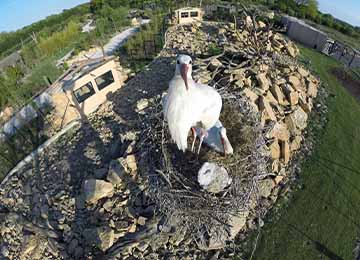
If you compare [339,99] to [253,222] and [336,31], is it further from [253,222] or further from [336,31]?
[336,31]

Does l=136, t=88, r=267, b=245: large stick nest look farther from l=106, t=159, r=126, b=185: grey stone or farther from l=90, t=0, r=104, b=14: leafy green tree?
l=90, t=0, r=104, b=14: leafy green tree

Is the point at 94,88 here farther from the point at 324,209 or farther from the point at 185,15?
the point at 324,209

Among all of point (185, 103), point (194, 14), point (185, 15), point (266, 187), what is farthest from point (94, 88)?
point (194, 14)

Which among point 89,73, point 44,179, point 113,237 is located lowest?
point 44,179

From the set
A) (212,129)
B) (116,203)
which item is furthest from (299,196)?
(116,203)

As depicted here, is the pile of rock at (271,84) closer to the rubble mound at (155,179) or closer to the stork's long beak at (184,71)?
the rubble mound at (155,179)

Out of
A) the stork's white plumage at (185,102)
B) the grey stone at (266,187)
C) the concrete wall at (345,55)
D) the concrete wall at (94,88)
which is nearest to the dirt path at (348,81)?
the concrete wall at (345,55)
